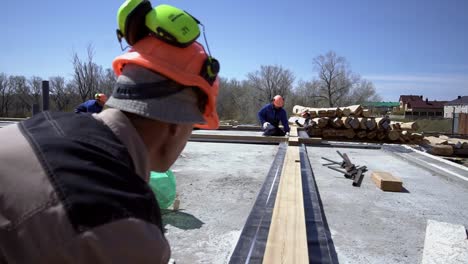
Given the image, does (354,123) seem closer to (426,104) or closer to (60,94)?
(60,94)

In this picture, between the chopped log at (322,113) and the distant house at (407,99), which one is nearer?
the chopped log at (322,113)

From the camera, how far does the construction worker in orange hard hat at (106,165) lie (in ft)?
2.23

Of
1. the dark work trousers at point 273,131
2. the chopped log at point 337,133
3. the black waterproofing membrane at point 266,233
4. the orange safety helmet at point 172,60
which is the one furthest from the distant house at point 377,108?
the orange safety helmet at point 172,60

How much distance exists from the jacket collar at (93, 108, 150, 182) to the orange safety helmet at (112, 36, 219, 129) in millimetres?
203

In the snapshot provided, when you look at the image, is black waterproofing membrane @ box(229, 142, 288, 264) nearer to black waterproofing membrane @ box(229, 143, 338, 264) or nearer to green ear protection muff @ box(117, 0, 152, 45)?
black waterproofing membrane @ box(229, 143, 338, 264)

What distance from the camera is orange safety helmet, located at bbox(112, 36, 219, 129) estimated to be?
1.10 meters

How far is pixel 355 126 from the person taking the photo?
15.6 metres

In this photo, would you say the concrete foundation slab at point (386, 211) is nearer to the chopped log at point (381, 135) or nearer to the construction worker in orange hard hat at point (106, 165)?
the construction worker in orange hard hat at point (106, 165)

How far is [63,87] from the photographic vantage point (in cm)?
4253

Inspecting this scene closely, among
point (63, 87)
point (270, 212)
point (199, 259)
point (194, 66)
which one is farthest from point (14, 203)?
point (63, 87)

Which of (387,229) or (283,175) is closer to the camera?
(387,229)

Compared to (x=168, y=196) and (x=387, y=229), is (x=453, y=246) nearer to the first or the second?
(x=387, y=229)

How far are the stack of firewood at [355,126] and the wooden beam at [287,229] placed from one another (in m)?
12.2

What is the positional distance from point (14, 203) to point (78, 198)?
130 millimetres
